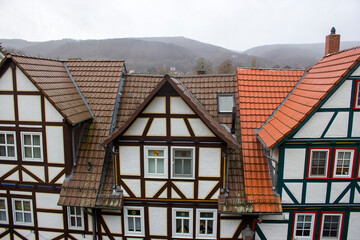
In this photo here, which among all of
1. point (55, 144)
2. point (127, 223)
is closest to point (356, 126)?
point (127, 223)

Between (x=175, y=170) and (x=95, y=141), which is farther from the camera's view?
(x=95, y=141)

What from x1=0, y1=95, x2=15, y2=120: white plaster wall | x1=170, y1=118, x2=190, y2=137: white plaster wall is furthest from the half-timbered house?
x1=0, y1=95, x2=15, y2=120: white plaster wall

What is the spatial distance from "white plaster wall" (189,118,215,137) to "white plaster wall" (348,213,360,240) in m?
6.26

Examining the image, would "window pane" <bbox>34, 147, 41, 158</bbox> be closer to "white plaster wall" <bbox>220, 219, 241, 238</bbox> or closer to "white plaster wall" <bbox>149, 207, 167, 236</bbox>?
"white plaster wall" <bbox>149, 207, 167, 236</bbox>

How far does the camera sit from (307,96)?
403 inches

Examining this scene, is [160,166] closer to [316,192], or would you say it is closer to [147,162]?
[147,162]

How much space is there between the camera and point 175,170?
393 inches

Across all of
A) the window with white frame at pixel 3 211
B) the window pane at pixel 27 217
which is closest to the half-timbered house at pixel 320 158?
the window pane at pixel 27 217

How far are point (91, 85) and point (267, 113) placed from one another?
314 inches

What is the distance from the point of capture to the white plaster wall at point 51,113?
398 inches

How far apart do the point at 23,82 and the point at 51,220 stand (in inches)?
219

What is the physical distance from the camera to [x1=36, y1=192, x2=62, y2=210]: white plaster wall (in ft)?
34.7

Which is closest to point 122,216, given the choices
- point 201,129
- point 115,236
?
point 115,236

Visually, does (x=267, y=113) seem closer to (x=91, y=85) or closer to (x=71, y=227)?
(x=91, y=85)
